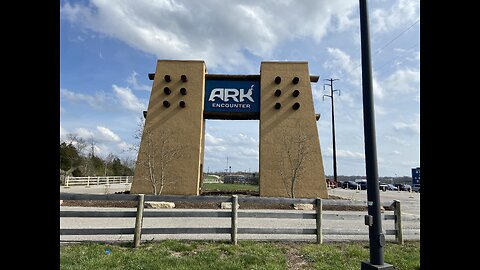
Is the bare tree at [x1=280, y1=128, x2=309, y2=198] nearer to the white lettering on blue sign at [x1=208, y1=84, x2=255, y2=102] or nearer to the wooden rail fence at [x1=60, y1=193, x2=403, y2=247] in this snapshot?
the white lettering on blue sign at [x1=208, y1=84, x2=255, y2=102]

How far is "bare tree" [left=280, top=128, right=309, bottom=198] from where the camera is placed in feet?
63.7

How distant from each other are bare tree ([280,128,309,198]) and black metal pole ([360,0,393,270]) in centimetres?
1450

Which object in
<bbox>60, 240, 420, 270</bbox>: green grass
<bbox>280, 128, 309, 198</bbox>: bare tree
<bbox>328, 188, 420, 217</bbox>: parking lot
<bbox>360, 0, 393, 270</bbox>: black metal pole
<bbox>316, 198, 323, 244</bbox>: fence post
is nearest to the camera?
<bbox>360, 0, 393, 270</bbox>: black metal pole

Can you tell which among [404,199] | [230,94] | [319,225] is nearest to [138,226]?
[319,225]

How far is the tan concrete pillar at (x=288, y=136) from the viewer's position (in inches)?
768

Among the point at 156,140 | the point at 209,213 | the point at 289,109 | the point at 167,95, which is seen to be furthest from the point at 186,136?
the point at 209,213

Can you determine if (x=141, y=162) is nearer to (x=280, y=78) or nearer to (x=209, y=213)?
(x=280, y=78)

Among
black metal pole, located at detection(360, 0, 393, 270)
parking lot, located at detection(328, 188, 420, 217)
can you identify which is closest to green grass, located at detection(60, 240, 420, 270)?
black metal pole, located at detection(360, 0, 393, 270)

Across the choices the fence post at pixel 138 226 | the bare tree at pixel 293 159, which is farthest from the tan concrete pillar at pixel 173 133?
the fence post at pixel 138 226

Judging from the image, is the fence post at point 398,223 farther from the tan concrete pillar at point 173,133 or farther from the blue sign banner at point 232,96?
the blue sign banner at point 232,96

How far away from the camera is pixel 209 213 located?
25.3 ft

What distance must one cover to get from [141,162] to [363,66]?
17.3 metres

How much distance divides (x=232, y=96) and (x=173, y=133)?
15.8 feet

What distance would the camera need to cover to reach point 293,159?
19578 mm
